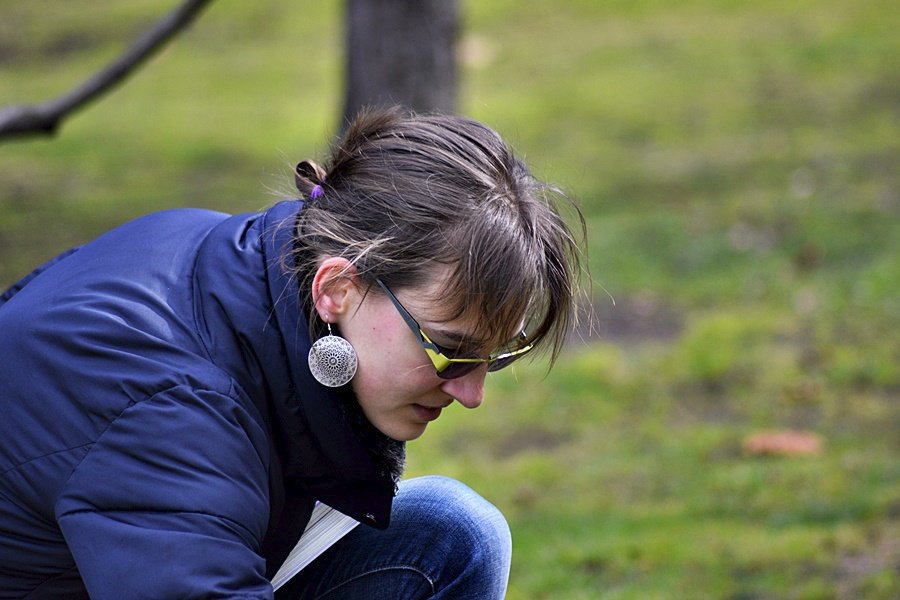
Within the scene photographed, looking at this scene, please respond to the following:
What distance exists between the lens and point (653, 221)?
629 centimetres

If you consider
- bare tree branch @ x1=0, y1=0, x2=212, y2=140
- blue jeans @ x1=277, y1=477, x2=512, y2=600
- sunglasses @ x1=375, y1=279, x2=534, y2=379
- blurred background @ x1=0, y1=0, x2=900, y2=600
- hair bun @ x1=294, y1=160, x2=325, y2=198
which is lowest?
blurred background @ x1=0, y1=0, x2=900, y2=600

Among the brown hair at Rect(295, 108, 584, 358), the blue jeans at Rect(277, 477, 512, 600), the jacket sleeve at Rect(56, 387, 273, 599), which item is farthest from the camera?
the blue jeans at Rect(277, 477, 512, 600)

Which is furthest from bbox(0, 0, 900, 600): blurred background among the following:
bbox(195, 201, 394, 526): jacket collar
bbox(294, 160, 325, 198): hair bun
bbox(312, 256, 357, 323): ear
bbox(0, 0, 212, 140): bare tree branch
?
bbox(0, 0, 212, 140): bare tree branch

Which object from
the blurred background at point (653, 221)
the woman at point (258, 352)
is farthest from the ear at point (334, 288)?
the blurred background at point (653, 221)

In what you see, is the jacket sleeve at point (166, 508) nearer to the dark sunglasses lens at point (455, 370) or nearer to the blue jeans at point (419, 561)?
the dark sunglasses lens at point (455, 370)

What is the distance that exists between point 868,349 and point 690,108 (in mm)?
4026

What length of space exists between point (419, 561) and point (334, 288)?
0.64 m

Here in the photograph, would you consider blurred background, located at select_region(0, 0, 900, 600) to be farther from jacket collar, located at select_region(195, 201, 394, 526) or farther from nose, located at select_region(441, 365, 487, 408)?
nose, located at select_region(441, 365, 487, 408)

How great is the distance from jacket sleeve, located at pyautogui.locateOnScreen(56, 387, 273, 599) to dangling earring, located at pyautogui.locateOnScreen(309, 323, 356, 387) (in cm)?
17

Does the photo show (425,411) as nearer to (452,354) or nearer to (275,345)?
(452,354)

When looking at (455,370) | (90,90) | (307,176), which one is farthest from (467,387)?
(90,90)

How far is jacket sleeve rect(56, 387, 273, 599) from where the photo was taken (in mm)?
1505

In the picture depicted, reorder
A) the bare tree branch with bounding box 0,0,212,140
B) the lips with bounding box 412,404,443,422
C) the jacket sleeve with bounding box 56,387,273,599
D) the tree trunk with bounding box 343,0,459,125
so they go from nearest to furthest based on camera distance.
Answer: the jacket sleeve with bounding box 56,387,273,599 → the lips with bounding box 412,404,443,422 → the bare tree branch with bounding box 0,0,212,140 → the tree trunk with bounding box 343,0,459,125

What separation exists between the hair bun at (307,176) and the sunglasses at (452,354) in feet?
0.88
